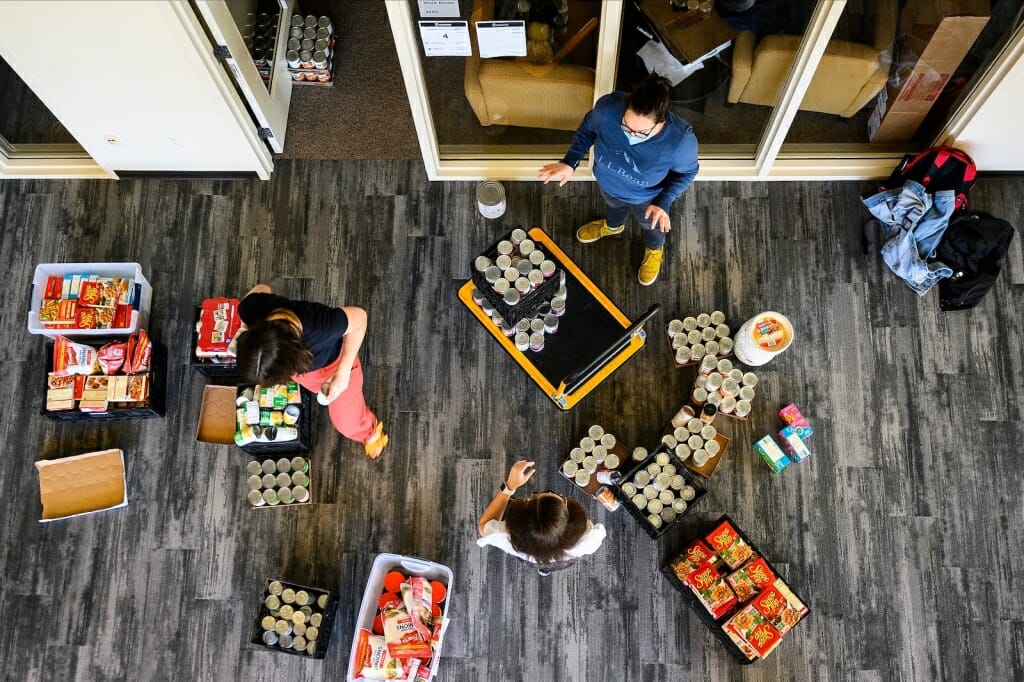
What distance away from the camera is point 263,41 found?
457cm

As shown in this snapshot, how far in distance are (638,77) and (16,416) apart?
4161mm

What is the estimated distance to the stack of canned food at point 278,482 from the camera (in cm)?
403

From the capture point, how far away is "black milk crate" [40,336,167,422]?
13.3 feet

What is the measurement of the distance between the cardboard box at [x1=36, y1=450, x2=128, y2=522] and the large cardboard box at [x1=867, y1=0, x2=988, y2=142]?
4915 millimetres

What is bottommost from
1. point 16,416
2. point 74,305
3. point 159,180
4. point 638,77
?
point 16,416

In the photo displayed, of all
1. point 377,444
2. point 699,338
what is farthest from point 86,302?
point 699,338

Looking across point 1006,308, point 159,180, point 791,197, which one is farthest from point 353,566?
point 1006,308

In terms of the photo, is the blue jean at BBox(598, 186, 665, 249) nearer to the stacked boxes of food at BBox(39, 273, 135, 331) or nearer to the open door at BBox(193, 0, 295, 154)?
the open door at BBox(193, 0, 295, 154)

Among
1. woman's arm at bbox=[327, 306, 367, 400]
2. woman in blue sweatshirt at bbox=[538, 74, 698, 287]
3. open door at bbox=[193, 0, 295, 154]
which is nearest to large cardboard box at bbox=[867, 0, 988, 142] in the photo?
woman in blue sweatshirt at bbox=[538, 74, 698, 287]

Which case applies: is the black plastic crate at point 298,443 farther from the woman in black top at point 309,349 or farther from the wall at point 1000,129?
→ the wall at point 1000,129

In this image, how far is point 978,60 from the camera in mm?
3854

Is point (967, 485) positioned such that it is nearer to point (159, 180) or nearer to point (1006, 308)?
point (1006, 308)

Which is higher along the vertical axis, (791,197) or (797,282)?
(791,197)

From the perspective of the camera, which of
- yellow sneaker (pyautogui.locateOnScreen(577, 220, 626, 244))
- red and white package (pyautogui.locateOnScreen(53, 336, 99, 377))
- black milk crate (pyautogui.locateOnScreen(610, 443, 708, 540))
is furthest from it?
yellow sneaker (pyautogui.locateOnScreen(577, 220, 626, 244))
